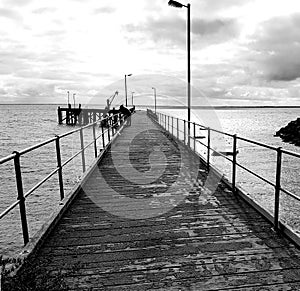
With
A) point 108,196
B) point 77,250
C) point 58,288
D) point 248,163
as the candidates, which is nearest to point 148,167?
point 108,196

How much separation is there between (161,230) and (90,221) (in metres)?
1.00

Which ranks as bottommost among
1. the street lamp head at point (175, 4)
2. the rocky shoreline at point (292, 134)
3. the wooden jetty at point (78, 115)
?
the rocky shoreline at point (292, 134)

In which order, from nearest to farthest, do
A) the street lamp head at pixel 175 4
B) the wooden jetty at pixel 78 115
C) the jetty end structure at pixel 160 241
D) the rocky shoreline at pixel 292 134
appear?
1. the jetty end structure at pixel 160 241
2. the street lamp head at pixel 175 4
3. the rocky shoreline at pixel 292 134
4. the wooden jetty at pixel 78 115

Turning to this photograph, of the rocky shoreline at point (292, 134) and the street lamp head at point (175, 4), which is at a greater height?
the street lamp head at point (175, 4)

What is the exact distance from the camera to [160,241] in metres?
3.53

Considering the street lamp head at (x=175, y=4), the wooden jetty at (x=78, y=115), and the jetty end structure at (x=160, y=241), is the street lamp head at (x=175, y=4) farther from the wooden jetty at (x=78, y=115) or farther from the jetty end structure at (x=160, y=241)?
the wooden jetty at (x=78, y=115)

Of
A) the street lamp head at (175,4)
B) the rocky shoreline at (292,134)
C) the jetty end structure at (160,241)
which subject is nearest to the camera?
the jetty end structure at (160,241)

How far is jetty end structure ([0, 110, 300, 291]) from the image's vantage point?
278 centimetres

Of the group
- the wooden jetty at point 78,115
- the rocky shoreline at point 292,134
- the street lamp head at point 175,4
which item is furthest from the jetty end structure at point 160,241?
the wooden jetty at point 78,115

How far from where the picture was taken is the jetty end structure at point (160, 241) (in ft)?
9.11

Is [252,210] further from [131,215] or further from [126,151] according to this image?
[126,151]

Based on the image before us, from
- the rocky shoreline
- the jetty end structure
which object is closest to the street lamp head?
the jetty end structure

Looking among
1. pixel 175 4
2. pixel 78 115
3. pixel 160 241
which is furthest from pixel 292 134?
pixel 78 115

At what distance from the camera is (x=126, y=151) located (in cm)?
1006
